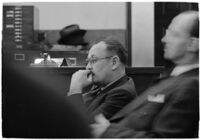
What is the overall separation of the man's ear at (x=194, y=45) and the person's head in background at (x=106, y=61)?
56 cm

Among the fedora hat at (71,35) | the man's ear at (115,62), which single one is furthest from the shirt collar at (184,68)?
the fedora hat at (71,35)

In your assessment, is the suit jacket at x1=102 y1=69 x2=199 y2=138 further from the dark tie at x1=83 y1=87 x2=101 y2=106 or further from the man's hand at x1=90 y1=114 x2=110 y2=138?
the dark tie at x1=83 y1=87 x2=101 y2=106

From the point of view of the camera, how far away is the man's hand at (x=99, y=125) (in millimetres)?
3100

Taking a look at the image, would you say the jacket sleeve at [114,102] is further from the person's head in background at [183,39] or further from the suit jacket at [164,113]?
the person's head in background at [183,39]

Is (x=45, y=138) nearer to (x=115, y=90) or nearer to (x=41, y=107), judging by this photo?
(x=41, y=107)

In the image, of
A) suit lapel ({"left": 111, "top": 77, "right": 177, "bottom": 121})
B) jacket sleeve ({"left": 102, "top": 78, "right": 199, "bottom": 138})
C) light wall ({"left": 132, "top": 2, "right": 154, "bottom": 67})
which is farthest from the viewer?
light wall ({"left": 132, "top": 2, "right": 154, "bottom": 67})

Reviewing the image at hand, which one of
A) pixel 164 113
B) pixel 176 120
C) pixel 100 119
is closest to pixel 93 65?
pixel 100 119

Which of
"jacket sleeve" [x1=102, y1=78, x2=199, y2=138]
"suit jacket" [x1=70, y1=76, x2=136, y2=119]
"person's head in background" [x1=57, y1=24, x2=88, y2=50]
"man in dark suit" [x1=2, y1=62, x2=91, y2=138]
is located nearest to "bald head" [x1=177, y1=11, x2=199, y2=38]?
"jacket sleeve" [x1=102, y1=78, x2=199, y2=138]

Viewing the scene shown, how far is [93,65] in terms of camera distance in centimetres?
316

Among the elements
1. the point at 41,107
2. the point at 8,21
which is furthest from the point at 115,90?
the point at 8,21

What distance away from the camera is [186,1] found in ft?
10.5

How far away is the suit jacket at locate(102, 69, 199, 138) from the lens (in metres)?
2.98

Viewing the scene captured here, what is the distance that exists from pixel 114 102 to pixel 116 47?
49cm

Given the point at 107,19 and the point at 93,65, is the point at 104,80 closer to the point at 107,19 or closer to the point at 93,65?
the point at 93,65
